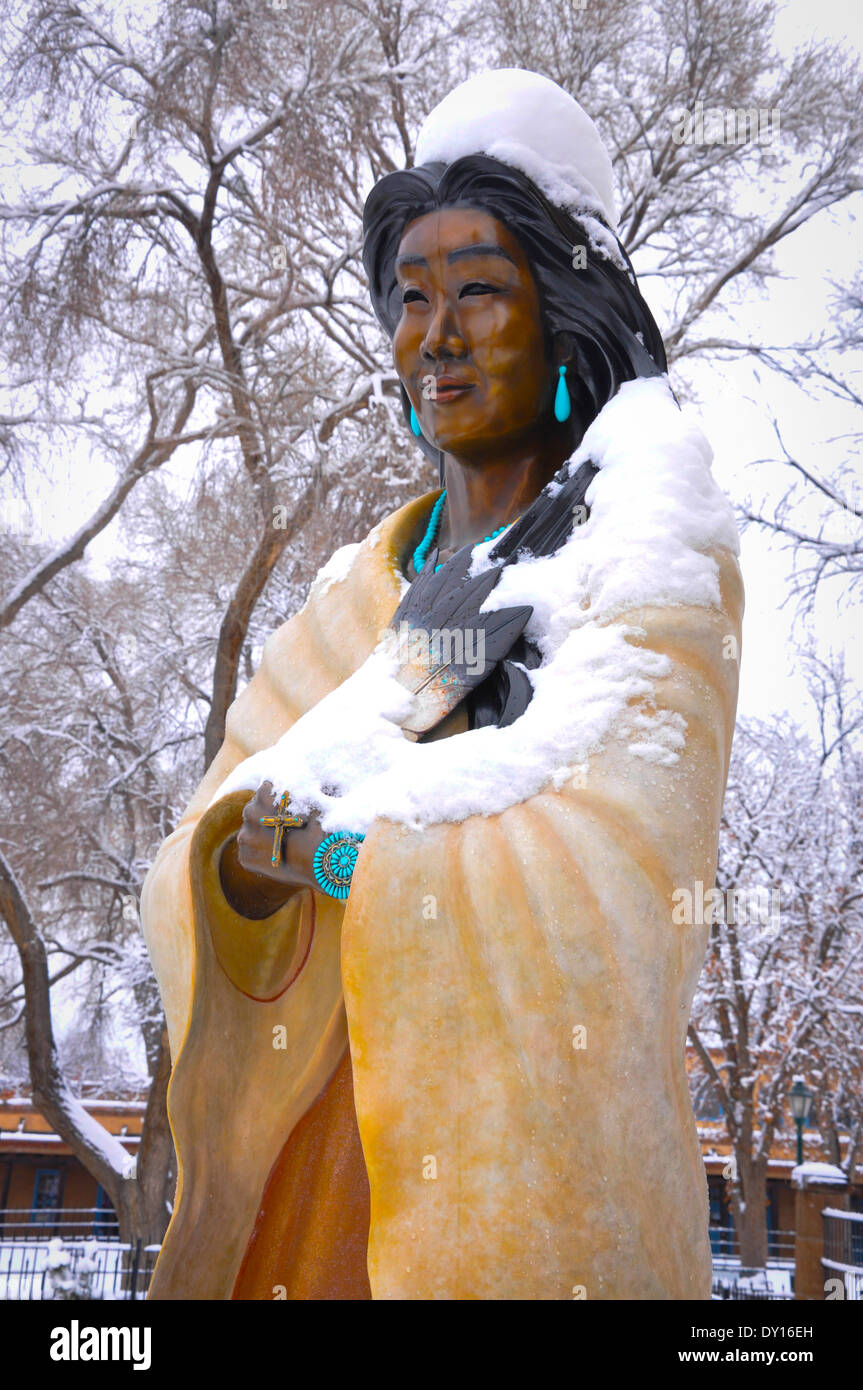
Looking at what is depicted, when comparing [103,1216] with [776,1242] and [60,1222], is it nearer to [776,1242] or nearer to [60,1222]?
[60,1222]

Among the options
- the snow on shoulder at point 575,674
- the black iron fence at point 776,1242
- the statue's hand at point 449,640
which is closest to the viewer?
the snow on shoulder at point 575,674

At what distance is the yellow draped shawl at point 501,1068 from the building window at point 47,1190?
23811 mm

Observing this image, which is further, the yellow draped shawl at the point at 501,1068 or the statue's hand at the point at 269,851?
the statue's hand at the point at 269,851

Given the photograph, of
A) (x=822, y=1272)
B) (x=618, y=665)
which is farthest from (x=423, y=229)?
(x=822, y=1272)

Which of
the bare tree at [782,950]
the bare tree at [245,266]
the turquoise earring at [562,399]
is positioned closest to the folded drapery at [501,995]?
the turquoise earring at [562,399]

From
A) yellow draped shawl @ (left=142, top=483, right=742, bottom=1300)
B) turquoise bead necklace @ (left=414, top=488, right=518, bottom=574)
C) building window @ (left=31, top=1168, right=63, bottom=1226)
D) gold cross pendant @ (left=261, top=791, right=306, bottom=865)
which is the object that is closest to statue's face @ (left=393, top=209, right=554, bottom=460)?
turquoise bead necklace @ (left=414, top=488, right=518, bottom=574)

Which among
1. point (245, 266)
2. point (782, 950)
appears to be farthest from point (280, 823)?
point (782, 950)

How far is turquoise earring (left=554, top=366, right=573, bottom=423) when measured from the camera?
2.65 m

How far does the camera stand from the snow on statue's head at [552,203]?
8.46 feet

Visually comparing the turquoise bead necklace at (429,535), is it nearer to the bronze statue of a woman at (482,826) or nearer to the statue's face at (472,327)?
the bronze statue of a woman at (482,826)

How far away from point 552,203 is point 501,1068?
1.70 meters

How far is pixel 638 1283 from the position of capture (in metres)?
1.73

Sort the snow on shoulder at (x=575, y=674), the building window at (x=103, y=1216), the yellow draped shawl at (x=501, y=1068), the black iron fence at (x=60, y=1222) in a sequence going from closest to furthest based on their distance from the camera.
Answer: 1. the yellow draped shawl at (x=501, y=1068)
2. the snow on shoulder at (x=575, y=674)
3. the black iron fence at (x=60, y=1222)
4. the building window at (x=103, y=1216)

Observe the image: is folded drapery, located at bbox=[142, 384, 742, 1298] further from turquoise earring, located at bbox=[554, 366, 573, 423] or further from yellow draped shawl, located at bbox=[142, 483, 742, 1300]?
turquoise earring, located at bbox=[554, 366, 573, 423]
